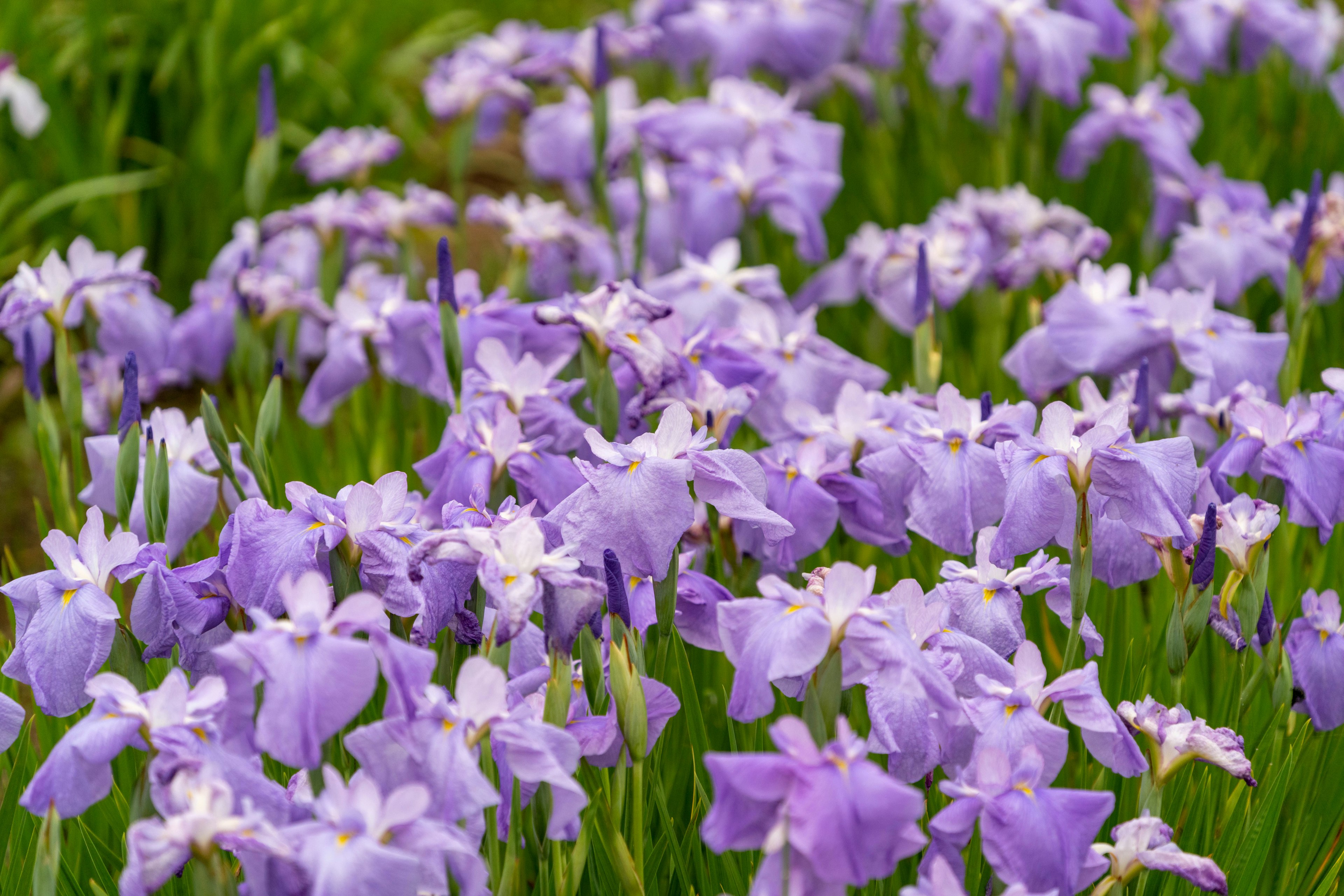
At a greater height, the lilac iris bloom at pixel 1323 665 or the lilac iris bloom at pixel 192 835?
the lilac iris bloom at pixel 192 835

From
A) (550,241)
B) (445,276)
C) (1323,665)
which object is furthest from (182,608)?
(550,241)

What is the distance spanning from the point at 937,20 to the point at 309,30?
2.37 meters

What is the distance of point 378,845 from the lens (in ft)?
3.81

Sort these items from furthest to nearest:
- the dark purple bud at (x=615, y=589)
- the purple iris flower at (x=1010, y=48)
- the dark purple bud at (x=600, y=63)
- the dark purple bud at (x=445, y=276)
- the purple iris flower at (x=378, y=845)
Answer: the purple iris flower at (x=1010, y=48)
the dark purple bud at (x=600, y=63)
the dark purple bud at (x=445, y=276)
the dark purple bud at (x=615, y=589)
the purple iris flower at (x=378, y=845)

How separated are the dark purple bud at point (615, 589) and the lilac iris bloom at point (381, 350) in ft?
3.32

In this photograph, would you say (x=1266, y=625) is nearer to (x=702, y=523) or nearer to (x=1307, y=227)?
(x=702, y=523)

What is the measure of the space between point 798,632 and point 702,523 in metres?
0.66

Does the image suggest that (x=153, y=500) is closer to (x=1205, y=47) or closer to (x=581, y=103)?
(x=581, y=103)

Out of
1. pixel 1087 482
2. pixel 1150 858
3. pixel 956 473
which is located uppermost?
pixel 1087 482

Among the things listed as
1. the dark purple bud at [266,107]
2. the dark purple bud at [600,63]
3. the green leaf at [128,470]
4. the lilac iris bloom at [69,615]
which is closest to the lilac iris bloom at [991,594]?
the lilac iris bloom at [69,615]

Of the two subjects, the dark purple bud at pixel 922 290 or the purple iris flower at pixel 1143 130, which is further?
the purple iris flower at pixel 1143 130

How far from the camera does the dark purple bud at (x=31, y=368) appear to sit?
7.12 feet

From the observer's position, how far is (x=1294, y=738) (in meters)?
1.82

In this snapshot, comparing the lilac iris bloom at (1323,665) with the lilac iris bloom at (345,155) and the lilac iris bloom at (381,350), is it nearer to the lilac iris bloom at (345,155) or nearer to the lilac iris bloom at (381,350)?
the lilac iris bloom at (381,350)
